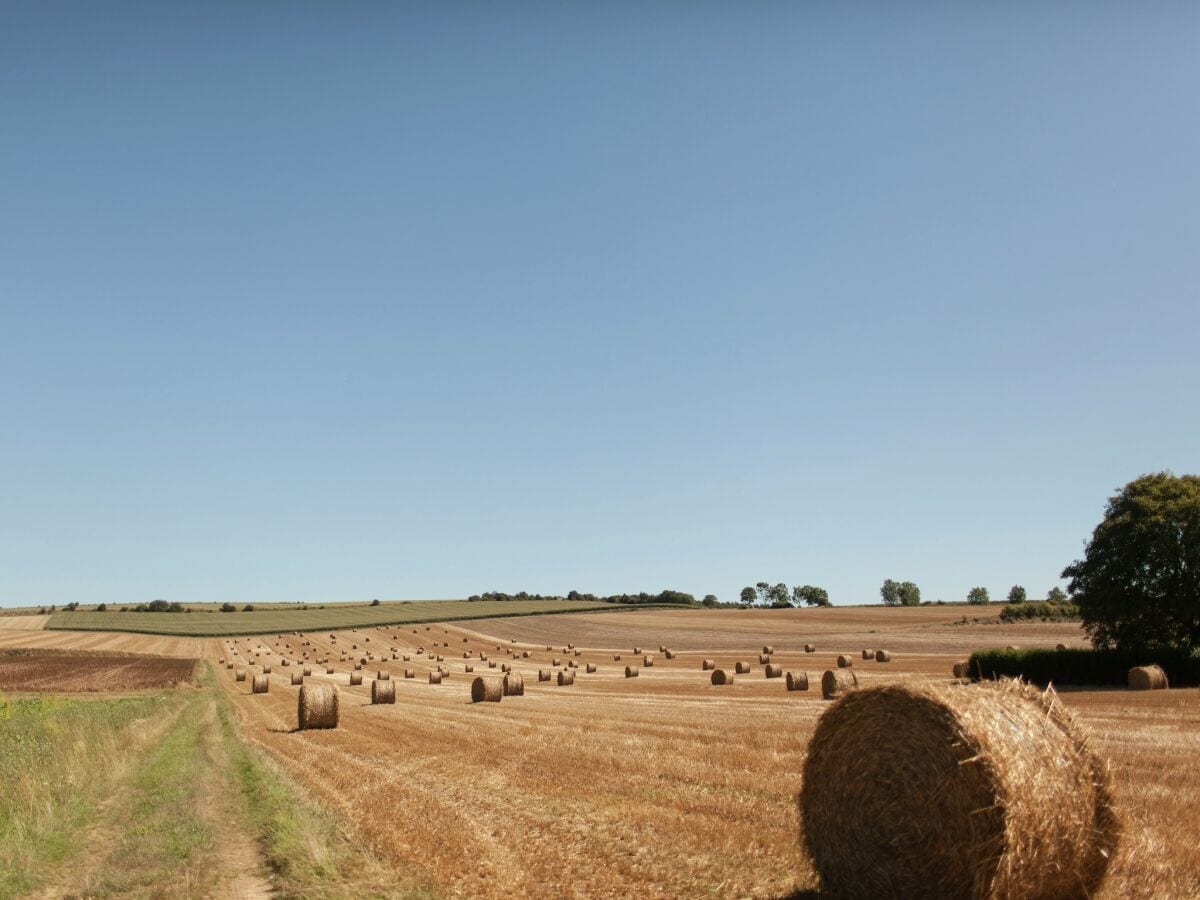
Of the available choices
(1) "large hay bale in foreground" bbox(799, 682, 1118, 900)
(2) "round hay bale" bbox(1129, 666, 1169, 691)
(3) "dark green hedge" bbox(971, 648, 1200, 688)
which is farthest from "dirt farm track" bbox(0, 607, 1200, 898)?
(3) "dark green hedge" bbox(971, 648, 1200, 688)

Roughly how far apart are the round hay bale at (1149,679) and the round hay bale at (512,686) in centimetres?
2403

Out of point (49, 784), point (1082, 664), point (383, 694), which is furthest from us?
point (1082, 664)

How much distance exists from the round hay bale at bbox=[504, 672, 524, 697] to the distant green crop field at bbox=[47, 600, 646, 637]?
78.3 m

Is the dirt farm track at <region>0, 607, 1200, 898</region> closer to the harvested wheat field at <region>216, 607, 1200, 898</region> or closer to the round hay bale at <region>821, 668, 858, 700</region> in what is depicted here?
the harvested wheat field at <region>216, 607, 1200, 898</region>

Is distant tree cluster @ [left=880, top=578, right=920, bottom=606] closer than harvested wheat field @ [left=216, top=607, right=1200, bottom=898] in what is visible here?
No

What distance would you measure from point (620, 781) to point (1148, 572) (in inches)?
1289

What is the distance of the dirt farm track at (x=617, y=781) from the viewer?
8.60 meters

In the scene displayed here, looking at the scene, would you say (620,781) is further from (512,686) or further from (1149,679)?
(1149,679)

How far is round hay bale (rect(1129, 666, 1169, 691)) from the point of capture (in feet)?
103

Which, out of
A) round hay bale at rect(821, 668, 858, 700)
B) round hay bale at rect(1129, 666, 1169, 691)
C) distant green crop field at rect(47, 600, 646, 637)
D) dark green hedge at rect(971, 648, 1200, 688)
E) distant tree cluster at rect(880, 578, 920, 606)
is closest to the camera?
round hay bale at rect(821, 668, 858, 700)

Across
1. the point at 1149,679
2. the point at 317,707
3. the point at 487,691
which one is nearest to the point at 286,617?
the point at 487,691

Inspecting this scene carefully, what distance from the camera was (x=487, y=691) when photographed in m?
33.3

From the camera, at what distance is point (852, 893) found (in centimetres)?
826

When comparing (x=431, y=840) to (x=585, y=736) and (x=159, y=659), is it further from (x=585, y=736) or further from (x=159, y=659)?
(x=159, y=659)
